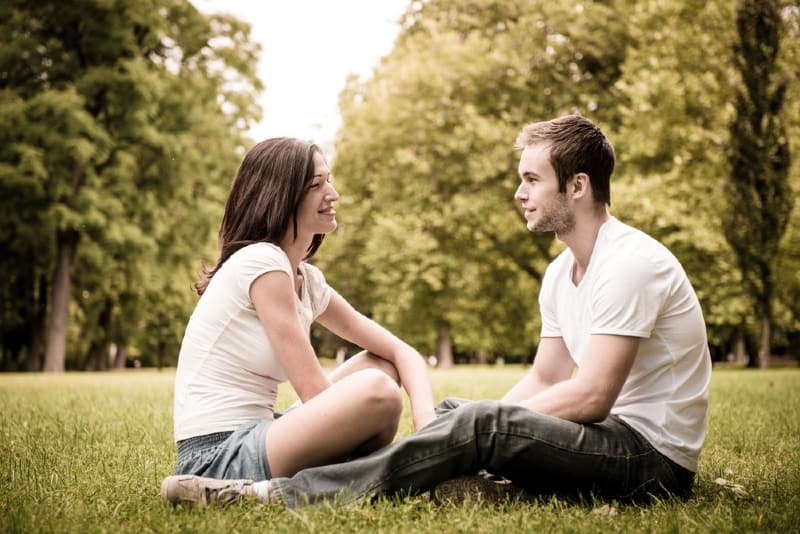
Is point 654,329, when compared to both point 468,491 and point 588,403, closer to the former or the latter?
point 588,403

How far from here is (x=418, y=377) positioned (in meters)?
4.08

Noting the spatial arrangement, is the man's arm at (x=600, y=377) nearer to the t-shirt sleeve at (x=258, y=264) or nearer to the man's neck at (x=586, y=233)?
the man's neck at (x=586, y=233)

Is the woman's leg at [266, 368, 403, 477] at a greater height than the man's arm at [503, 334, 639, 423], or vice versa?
the man's arm at [503, 334, 639, 423]

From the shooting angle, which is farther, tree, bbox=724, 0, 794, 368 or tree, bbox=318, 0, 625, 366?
tree, bbox=318, 0, 625, 366

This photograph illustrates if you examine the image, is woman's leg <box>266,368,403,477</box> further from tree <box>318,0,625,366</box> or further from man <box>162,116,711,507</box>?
tree <box>318,0,625,366</box>

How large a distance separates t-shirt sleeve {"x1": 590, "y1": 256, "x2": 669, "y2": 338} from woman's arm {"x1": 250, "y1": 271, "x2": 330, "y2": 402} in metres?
1.31

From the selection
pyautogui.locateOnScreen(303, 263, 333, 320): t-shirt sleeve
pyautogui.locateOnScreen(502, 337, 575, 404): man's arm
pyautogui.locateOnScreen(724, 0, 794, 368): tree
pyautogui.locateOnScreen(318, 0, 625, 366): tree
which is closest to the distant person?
pyautogui.locateOnScreen(303, 263, 333, 320): t-shirt sleeve

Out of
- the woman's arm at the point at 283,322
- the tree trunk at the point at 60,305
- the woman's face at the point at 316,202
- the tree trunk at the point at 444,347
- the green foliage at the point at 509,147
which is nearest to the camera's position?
the woman's arm at the point at 283,322

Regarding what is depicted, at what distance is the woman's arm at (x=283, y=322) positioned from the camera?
135 inches

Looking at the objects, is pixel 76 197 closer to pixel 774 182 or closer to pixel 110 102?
→ pixel 110 102

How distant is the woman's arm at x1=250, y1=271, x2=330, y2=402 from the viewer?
3438 mm

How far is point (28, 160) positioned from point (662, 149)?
16.5m

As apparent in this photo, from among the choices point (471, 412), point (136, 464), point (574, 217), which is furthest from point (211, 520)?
point (574, 217)

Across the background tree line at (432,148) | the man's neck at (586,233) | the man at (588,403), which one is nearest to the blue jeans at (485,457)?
the man at (588,403)
